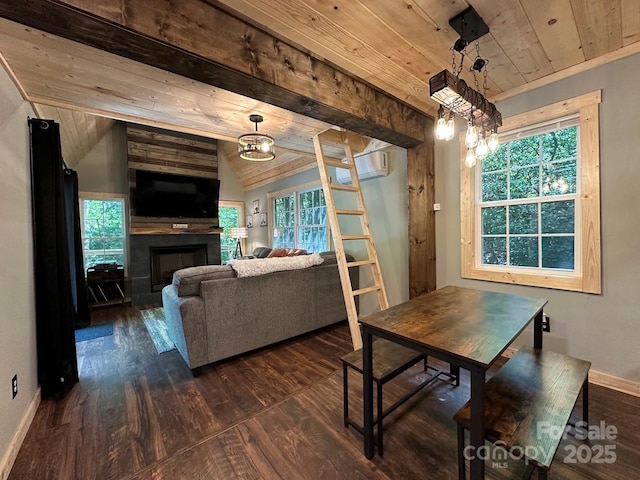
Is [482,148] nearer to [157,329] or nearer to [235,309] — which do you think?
[235,309]

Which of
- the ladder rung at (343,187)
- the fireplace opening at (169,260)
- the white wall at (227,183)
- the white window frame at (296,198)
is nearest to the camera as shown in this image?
the ladder rung at (343,187)

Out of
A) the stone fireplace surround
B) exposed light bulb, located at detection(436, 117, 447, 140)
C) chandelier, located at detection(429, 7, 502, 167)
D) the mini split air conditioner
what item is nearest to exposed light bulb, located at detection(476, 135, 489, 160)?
chandelier, located at detection(429, 7, 502, 167)

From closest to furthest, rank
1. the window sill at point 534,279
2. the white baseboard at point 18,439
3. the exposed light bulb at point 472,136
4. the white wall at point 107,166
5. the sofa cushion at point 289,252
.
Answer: the white baseboard at point 18,439 → the exposed light bulb at point 472,136 → the window sill at point 534,279 → the sofa cushion at point 289,252 → the white wall at point 107,166

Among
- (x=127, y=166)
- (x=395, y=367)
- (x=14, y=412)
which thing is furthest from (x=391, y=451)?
(x=127, y=166)

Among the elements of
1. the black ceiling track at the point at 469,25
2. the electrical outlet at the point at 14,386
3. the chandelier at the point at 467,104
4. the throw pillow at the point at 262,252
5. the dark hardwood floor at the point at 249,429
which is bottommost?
the dark hardwood floor at the point at 249,429

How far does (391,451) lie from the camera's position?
1.51 m

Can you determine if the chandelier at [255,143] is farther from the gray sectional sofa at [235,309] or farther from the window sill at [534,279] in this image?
the window sill at [534,279]

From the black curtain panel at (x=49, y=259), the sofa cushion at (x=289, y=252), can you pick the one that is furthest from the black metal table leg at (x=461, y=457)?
the sofa cushion at (x=289, y=252)

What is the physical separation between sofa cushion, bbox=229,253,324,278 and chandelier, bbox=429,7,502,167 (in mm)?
1905

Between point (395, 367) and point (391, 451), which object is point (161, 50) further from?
point (391, 451)

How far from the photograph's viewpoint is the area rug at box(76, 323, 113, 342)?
326 centimetres

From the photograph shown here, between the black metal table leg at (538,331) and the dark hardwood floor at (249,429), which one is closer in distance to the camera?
the dark hardwood floor at (249,429)

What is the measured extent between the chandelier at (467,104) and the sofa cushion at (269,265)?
190cm

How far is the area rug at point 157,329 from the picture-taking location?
299 cm
